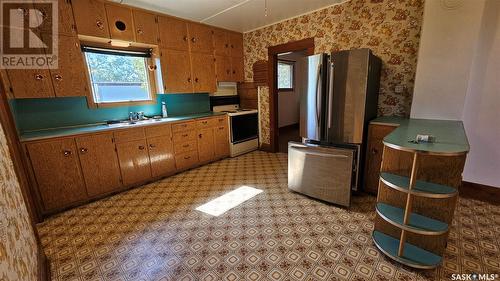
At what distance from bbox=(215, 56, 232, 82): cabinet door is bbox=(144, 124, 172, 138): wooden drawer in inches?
60.4

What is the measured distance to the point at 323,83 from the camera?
2.37 meters

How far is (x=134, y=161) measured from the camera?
9.64ft

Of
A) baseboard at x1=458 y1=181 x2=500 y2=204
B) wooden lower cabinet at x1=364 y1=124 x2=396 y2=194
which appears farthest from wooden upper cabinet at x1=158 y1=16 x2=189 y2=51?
baseboard at x1=458 y1=181 x2=500 y2=204

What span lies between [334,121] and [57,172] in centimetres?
318

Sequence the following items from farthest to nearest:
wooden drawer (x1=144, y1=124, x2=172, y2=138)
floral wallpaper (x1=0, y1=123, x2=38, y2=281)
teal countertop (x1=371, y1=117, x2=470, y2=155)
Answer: wooden drawer (x1=144, y1=124, x2=172, y2=138) < teal countertop (x1=371, y1=117, x2=470, y2=155) < floral wallpaper (x1=0, y1=123, x2=38, y2=281)

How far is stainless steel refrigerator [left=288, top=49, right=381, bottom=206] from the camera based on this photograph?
7.23 feet

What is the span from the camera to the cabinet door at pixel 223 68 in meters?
4.11

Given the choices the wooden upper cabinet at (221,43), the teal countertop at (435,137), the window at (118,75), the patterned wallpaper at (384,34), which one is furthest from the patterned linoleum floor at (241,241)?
the wooden upper cabinet at (221,43)

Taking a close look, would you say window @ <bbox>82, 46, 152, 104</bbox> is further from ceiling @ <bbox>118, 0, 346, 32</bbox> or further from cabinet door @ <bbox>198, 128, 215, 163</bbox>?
cabinet door @ <bbox>198, 128, 215, 163</bbox>

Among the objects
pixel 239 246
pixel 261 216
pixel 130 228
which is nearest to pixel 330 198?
pixel 261 216

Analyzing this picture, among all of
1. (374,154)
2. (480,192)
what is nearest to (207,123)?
(374,154)

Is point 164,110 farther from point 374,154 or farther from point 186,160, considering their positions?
point 374,154

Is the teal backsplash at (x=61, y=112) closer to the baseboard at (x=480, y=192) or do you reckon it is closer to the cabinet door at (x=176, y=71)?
the cabinet door at (x=176, y=71)

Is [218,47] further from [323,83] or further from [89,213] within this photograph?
[89,213]
